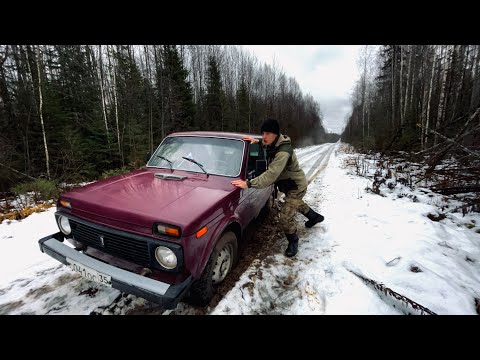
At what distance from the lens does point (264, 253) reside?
3.55 meters

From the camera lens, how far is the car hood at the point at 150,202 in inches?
76.6

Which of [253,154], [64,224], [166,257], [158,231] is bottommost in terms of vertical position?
[166,257]

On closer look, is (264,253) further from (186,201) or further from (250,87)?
(250,87)

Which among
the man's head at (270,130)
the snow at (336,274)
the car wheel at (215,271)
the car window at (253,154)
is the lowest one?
the snow at (336,274)

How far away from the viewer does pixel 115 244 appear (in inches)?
83.5

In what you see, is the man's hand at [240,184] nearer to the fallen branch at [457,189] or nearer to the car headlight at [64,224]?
the car headlight at [64,224]

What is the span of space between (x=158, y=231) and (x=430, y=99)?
58.8 ft

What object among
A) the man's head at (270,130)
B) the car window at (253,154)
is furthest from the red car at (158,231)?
the man's head at (270,130)

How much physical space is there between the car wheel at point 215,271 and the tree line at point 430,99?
3.08 m

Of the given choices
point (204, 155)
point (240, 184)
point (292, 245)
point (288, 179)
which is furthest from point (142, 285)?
point (288, 179)

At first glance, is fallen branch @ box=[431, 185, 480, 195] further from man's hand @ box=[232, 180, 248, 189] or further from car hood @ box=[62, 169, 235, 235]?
car hood @ box=[62, 169, 235, 235]

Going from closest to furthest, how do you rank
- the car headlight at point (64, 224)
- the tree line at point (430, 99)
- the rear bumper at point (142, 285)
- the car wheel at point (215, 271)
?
the rear bumper at point (142, 285), the car wheel at point (215, 271), the car headlight at point (64, 224), the tree line at point (430, 99)

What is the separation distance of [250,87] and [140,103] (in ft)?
61.6

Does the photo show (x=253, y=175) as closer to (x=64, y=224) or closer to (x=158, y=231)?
(x=158, y=231)
